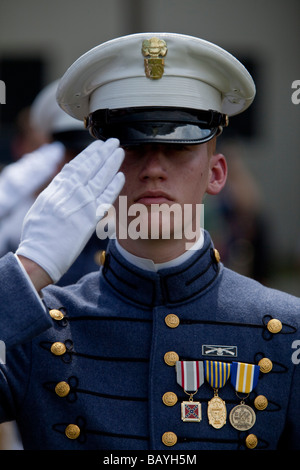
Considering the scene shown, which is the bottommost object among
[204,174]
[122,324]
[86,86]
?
[122,324]

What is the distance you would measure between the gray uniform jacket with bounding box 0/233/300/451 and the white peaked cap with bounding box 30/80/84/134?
216 centimetres

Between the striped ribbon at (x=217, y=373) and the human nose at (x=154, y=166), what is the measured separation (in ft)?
2.22

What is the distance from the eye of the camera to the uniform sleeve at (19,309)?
2.71 m

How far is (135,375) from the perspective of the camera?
3107 mm

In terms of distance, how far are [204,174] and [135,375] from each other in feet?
2.48

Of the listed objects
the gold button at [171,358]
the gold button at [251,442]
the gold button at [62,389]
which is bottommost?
the gold button at [251,442]

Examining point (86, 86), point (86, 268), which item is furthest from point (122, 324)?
point (86, 268)

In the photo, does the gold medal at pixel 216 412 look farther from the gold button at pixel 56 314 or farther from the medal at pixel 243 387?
the gold button at pixel 56 314

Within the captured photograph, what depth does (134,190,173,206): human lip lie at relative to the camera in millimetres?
3020

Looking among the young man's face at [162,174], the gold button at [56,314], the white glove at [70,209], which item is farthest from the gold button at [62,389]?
the young man's face at [162,174]

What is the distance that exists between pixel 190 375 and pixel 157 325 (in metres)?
0.21

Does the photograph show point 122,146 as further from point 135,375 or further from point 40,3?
point 40,3

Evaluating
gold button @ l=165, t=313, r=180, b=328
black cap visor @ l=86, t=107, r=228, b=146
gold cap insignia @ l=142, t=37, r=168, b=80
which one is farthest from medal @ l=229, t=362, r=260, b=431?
gold cap insignia @ l=142, t=37, r=168, b=80

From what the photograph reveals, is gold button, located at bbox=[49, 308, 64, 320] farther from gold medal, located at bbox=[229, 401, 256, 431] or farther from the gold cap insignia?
the gold cap insignia
